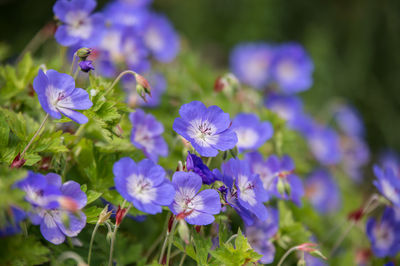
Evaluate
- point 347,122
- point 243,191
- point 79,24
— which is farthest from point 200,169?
point 347,122

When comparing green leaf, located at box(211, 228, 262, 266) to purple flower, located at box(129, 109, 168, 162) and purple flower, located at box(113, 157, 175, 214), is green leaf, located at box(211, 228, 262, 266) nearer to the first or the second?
purple flower, located at box(113, 157, 175, 214)

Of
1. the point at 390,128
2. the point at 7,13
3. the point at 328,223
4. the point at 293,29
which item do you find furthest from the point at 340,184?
the point at 7,13

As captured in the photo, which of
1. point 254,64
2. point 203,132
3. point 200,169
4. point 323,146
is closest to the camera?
point 200,169

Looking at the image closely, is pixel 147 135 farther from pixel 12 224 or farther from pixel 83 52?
pixel 12 224

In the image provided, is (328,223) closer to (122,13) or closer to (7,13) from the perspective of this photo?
(122,13)

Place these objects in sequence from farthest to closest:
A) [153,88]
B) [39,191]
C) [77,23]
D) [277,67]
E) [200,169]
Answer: [277,67] → [153,88] → [77,23] → [200,169] → [39,191]

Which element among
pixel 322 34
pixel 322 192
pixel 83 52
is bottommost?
pixel 322 192

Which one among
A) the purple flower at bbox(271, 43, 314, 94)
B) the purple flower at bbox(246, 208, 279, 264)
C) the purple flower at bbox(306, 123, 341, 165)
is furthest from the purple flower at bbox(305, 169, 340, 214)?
the purple flower at bbox(246, 208, 279, 264)
